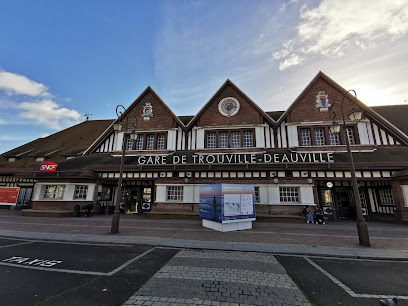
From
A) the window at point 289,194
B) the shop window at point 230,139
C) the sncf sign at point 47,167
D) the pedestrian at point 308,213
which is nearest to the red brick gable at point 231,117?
the shop window at point 230,139

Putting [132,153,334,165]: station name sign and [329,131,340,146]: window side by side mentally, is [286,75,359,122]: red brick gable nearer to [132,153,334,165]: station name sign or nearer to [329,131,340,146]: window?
[329,131,340,146]: window

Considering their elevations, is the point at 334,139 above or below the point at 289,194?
above

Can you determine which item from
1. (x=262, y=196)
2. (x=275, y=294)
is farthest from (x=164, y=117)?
(x=275, y=294)

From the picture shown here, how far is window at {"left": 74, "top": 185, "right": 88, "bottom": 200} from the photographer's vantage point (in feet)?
56.3

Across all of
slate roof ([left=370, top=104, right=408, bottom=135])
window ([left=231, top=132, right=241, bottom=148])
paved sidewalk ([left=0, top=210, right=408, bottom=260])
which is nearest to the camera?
paved sidewalk ([left=0, top=210, right=408, bottom=260])

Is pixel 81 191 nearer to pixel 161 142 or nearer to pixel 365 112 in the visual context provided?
pixel 161 142

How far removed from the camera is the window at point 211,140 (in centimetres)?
1838

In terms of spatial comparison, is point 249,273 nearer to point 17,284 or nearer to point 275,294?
point 275,294

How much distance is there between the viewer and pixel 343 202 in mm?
17797

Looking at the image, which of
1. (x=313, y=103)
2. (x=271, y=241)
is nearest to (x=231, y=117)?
(x=313, y=103)

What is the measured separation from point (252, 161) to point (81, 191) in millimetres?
15925

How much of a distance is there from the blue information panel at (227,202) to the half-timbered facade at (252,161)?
3957 millimetres

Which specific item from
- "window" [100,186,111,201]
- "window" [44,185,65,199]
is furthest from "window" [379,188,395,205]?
"window" [44,185,65,199]

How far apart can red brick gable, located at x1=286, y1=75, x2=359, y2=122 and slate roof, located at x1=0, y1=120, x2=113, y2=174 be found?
2430 cm
